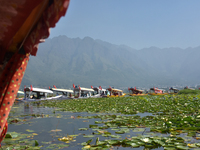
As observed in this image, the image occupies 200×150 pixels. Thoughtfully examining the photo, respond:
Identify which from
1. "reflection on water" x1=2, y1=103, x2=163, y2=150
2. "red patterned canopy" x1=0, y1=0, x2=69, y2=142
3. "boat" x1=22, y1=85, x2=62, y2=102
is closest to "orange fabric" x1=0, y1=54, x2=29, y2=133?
"red patterned canopy" x1=0, y1=0, x2=69, y2=142

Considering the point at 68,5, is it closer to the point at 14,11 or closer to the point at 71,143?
the point at 14,11

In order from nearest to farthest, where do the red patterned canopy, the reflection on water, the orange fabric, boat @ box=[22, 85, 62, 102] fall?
the red patterned canopy, the orange fabric, the reflection on water, boat @ box=[22, 85, 62, 102]

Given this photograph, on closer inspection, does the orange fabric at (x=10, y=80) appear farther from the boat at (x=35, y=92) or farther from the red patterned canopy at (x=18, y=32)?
the boat at (x=35, y=92)

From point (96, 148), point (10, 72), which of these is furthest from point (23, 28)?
point (96, 148)

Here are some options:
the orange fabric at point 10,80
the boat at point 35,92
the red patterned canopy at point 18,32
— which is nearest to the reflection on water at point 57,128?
the orange fabric at point 10,80

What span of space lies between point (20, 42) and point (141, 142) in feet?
9.38

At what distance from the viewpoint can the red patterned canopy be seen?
1.09 meters

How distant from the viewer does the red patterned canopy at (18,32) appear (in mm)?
1087

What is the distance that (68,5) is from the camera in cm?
95

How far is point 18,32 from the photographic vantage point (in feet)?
4.55

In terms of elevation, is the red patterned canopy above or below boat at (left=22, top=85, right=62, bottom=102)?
above

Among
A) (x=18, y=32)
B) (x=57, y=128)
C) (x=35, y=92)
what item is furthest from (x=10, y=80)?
(x=35, y=92)

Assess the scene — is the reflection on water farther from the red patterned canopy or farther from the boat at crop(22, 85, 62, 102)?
the boat at crop(22, 85, 62, 102)

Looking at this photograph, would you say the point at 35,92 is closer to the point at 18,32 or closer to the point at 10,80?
the point at 10,80
